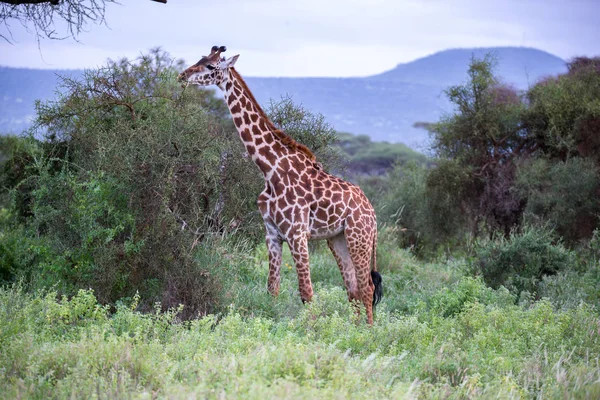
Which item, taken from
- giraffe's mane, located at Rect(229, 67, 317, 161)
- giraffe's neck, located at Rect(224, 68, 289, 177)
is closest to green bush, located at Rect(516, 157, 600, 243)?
giraffe's mane, located at Rect(229, 67, 317, 161)

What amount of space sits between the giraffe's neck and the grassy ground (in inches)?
51.3

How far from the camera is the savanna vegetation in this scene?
5.47 m

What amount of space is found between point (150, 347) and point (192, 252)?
9.83 ft

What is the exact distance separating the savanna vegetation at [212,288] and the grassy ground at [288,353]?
0.08ft

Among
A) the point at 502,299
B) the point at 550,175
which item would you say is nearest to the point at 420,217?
the point at 550,175

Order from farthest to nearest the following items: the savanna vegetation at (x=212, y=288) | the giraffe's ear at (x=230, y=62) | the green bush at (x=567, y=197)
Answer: the green bush at (x=567, y=197) → the giraffe's ear at (x=230, y=62) → the savanna vegetation at (x=212, y=288)

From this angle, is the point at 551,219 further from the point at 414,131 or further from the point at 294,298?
the point at 414,131

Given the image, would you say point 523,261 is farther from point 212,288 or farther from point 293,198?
point 212,288

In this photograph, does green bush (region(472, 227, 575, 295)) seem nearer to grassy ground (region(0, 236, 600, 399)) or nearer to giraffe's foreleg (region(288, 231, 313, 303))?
grassy ground (region(0, 236, 600, 399))

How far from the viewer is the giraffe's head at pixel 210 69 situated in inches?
346

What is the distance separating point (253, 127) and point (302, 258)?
166 centimetres

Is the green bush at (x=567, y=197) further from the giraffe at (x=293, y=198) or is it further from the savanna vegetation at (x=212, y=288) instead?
the giraffe at (x=293, y=198)

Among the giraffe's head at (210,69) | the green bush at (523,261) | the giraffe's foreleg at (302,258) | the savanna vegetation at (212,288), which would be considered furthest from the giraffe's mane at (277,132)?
the green bush at (523,261)

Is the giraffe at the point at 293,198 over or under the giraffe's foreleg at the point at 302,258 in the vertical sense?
over
